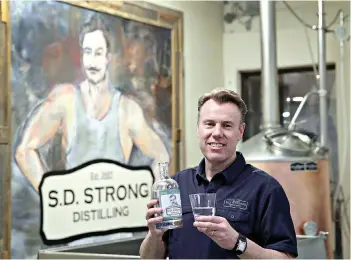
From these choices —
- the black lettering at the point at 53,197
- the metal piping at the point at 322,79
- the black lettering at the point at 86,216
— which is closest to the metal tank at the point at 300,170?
the metal piping at the point at 322,79

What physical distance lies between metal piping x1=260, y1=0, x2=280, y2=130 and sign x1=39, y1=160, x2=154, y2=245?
0.76 metres

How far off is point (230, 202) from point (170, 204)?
15 centimetres

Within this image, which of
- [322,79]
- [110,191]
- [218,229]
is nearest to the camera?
[218,229]

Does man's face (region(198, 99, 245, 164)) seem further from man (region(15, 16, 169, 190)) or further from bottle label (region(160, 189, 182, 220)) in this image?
man (region(15, 16, 169, 190))

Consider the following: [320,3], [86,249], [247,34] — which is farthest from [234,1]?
[86,249]

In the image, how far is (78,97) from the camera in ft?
9.39

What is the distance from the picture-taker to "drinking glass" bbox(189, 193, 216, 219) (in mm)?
1344

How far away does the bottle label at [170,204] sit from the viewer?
4.48 ft

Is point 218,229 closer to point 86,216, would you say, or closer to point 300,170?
point 86,216

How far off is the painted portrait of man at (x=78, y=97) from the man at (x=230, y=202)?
1263 mm

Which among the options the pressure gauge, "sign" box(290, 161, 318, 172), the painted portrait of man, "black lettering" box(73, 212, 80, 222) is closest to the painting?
the painted portrait of man

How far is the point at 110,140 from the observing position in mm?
3051

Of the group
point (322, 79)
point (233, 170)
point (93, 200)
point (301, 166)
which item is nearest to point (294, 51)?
point (322, 79)

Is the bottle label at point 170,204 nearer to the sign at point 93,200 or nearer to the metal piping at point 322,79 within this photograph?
the sign at point 93,200
